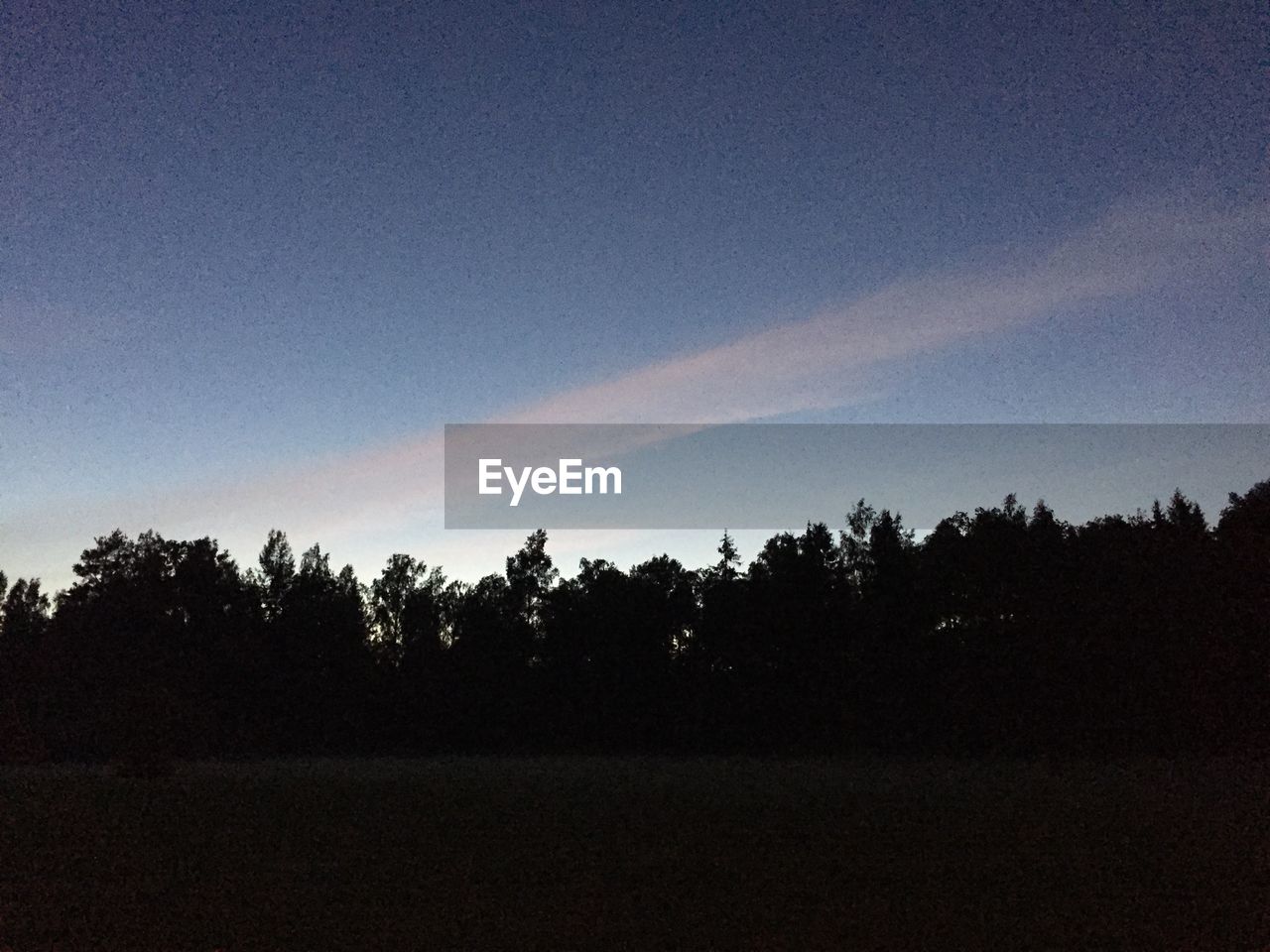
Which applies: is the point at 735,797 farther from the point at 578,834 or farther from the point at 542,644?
the point at 542,644

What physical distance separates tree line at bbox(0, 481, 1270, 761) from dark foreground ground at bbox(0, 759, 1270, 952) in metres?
26.8

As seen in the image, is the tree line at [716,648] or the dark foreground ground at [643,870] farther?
the tree line at [716,648]

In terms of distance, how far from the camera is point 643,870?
13289 millimetres

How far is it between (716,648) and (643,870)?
50.5 m

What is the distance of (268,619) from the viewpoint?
7406 cm

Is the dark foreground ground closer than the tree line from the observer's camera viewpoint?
Yes

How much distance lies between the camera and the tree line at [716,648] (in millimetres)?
49625

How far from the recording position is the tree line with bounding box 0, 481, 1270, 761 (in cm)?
4962

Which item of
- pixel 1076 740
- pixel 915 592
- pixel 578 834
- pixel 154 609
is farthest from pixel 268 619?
pixel 578 834

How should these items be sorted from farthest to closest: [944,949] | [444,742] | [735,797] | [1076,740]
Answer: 1. [444,742]
2. [1076,740]
3. [735,797]
4. [944,949]

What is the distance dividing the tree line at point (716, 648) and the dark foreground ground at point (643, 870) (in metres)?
26.8

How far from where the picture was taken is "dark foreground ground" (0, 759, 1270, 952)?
991 cm

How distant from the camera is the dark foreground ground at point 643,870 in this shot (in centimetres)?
991

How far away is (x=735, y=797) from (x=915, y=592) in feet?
127
